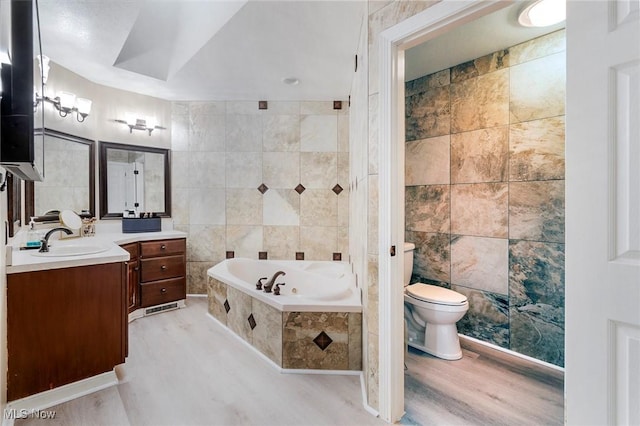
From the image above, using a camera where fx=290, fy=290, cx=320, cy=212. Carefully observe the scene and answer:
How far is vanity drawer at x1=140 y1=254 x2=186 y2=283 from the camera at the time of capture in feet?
9.53

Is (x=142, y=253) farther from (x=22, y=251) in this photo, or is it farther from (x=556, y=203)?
(x=556, y=203)

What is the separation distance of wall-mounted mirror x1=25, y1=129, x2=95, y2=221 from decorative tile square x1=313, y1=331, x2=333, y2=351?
8.63ft

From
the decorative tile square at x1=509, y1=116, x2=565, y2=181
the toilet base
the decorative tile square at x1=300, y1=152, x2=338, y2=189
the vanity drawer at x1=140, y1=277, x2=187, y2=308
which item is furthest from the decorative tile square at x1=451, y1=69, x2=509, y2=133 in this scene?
the vanity drawer at x1=140, y1=277, x2=187, y2=308

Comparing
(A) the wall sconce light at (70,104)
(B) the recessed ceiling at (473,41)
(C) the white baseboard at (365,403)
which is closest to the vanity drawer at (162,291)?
(A) the wall sconce light at (70,104)

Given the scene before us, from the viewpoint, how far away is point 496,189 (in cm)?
230

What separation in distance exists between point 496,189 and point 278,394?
2.16m

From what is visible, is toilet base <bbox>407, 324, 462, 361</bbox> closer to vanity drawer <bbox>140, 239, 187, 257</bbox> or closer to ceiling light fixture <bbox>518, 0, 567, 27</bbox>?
ceiling light fixture <bbox>518, 0, 567, 27</bbox>

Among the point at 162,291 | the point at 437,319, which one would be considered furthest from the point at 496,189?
the point at 162,291

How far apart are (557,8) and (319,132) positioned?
2.24 m

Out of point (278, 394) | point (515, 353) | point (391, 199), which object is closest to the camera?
point (391, 199)

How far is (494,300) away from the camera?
7.63 feet

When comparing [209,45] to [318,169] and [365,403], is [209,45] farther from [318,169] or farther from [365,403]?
[365,403]

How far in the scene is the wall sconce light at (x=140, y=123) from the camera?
3259 mm
